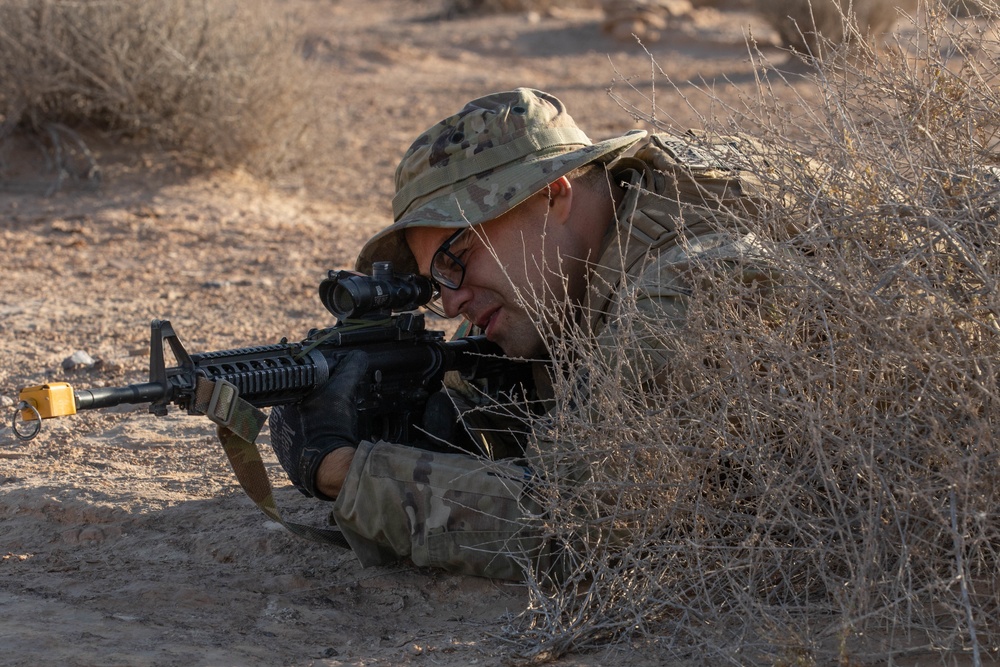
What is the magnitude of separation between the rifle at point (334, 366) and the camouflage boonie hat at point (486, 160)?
217 millimetres

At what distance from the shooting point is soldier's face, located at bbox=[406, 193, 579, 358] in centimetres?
338

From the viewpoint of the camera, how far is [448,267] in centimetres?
342

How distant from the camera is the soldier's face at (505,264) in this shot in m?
3.38

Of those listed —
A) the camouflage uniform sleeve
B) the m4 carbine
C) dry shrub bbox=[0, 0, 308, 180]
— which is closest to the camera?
the m4 carbine

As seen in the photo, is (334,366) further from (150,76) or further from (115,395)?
(150,76)

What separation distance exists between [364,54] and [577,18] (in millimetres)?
4641

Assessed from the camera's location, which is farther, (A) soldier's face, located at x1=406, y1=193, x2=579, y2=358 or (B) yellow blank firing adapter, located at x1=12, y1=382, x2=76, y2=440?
(A) soldier's face, located at x1=406, y1=193, x2=579, y2=358

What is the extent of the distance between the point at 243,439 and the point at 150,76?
17.5ft

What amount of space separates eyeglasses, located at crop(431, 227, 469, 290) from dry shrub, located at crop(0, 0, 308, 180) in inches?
185

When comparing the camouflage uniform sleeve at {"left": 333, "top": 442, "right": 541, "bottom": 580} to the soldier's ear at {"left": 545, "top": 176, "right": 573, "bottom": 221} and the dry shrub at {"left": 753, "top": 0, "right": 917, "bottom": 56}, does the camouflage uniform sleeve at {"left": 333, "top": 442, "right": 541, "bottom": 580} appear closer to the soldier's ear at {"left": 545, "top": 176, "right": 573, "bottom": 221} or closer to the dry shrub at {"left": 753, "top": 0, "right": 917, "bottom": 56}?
the soldier's ear at {"left": 545, "top": 176, "right": 573, "bottom": 221}

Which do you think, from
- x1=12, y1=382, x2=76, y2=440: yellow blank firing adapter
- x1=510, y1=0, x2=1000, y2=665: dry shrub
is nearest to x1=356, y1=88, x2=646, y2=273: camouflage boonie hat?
x1=510, y1=0, x2=1000, y2=665: dry shrub

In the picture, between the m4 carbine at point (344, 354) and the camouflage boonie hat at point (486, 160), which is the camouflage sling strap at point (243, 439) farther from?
the camouflage boonie hat at point (486, 160)

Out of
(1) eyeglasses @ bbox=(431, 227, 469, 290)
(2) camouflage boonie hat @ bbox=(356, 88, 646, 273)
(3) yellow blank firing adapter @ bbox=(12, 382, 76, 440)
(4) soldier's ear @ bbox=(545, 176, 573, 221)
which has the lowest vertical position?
(3) yellow blank firing adapter @ bbox=(12, 382, 76, 440)

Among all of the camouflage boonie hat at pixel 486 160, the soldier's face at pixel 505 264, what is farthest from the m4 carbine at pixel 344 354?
the camouflage boonie hat at pixel 486 160
